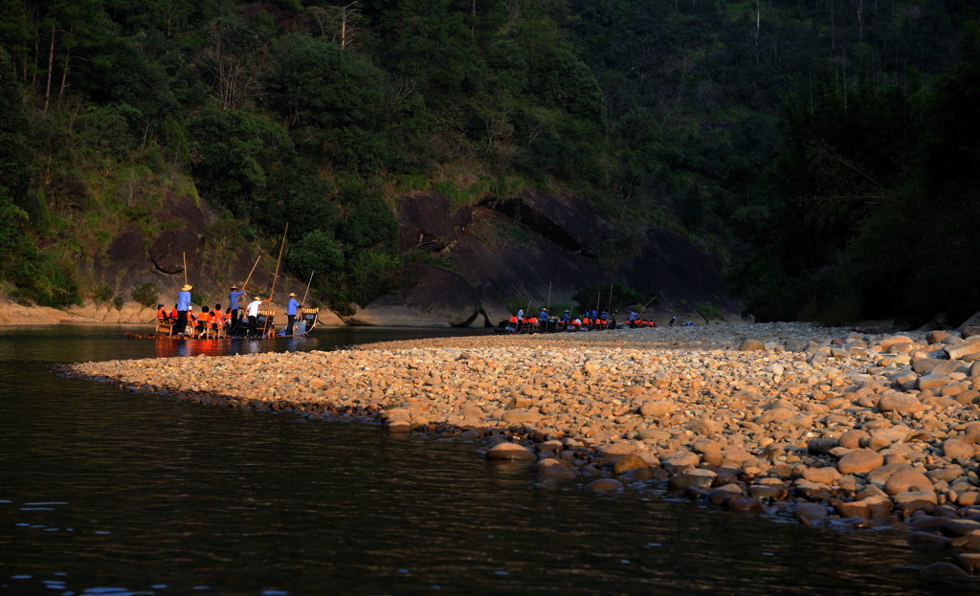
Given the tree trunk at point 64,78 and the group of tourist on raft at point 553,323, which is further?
the tree trunk at point 64,78

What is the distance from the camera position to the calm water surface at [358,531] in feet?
22.7

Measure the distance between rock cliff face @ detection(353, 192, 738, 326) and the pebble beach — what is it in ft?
132

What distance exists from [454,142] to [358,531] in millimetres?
71368

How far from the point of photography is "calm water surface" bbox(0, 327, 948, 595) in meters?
6.93

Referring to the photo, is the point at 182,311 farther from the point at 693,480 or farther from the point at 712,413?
the point at 693,480

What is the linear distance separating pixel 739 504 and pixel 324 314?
49.2 metres

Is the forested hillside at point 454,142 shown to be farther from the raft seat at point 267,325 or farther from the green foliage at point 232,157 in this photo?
the raft seat at point 267,325

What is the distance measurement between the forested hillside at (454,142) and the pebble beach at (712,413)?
12883 mm

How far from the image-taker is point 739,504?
9312mm

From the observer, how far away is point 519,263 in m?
72.8

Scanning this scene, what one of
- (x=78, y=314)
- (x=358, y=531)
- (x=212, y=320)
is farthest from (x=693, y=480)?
(x=78, y=314)

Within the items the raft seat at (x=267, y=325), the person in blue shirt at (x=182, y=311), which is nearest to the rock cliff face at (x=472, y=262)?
the raft seat at (x=267, y=325)

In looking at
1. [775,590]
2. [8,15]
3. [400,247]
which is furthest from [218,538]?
[400,247]

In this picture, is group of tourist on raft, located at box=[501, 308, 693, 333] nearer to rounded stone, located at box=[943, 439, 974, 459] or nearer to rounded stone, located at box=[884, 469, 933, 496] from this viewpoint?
rounded stone, located at box=[943, 439, 974, 459]
